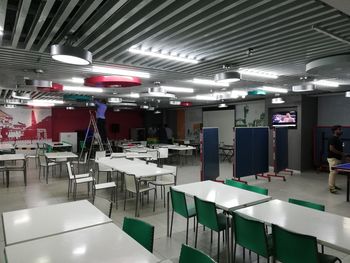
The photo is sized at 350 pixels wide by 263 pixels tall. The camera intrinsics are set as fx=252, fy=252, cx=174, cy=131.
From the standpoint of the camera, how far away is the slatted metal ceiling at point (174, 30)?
9.01 feet

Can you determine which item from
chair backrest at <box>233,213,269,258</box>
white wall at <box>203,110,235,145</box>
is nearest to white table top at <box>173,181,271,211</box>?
chair backrest at <box>233,213,269,258</box>

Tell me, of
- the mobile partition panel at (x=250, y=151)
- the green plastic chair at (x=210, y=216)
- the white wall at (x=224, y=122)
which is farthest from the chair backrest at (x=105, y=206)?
the white wall at (x=224, y=122)

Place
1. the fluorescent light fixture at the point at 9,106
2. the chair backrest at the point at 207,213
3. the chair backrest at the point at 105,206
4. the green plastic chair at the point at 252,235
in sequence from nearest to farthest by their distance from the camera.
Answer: the green plastic chair at the point at 252,235 → the chair backrest at the point at 105,206 → the chair backrest at the point at 207,213 → the fluorescent light fixture at the point at 9,106

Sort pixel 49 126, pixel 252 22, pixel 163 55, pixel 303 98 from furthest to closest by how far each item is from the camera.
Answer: pixel 49 126 < pixel 303 98 < pixel 163 55 < pixel 252 22

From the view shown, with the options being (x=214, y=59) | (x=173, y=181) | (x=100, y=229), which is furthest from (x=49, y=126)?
(x=100, y=229)

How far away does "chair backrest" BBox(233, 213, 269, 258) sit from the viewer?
8.38ft

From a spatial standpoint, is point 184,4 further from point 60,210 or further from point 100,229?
point 60,210

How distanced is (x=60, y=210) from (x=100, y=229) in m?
0.78

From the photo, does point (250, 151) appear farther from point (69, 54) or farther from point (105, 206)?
point (69, 54)

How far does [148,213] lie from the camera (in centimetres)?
518

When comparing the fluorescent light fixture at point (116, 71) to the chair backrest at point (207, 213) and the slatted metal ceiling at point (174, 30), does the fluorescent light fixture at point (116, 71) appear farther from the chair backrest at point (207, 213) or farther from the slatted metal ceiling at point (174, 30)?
the chair backrest at point (207, 213)

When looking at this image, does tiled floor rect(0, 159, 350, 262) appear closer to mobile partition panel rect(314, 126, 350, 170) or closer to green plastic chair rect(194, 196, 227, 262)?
green plastic chair rect(194, 196, 227, 262)

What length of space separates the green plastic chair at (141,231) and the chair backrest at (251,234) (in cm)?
102

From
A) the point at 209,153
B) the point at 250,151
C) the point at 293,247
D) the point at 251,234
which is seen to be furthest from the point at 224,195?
the point at 250,151
